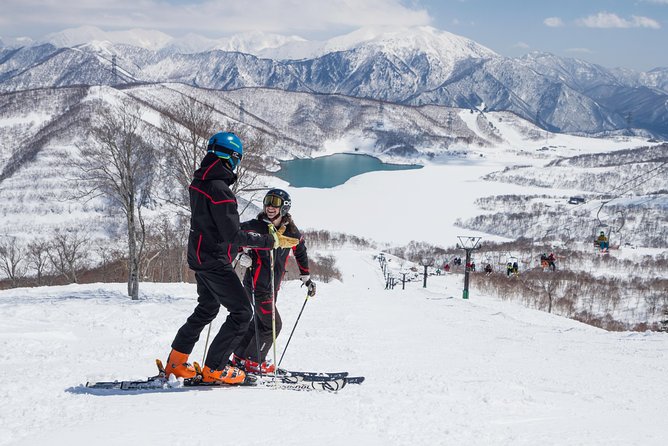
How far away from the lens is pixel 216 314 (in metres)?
5.58

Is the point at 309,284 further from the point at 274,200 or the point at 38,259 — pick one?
the point at 38,259

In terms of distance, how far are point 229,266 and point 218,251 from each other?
23cm

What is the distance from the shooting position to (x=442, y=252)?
3593 inches

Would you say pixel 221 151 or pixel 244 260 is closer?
Answer: pixel 221 151

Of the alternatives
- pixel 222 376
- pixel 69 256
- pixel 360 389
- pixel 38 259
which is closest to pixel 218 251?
pixel 222 376

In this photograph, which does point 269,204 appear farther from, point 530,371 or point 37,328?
point 37,328

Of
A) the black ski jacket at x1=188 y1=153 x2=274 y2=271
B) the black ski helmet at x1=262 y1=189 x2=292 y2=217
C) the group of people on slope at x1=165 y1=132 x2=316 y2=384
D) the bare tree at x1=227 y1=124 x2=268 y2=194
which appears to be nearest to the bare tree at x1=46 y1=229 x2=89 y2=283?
the bare tree at x1=227 y1=124 x2=268 y2=194

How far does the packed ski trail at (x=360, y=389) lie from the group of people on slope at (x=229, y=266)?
578 mm

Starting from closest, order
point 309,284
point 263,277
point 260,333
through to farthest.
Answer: point 263,277 < point 260,333 < point 309,284

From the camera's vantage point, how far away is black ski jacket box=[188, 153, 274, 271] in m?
4.95

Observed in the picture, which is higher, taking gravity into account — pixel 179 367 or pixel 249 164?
pixel 249 164

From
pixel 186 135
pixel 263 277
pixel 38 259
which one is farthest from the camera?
pixel 38 259

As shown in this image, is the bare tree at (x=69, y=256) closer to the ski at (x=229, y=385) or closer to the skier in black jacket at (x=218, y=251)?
the ski at (x=229, y=385)

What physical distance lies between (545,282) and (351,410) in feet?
198
